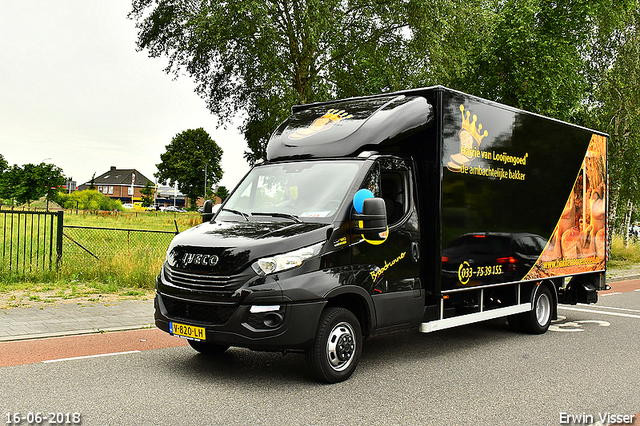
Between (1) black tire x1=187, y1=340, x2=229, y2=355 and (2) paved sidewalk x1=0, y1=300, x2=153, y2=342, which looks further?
(2) paved sidewalk x1=0, y1=300, x2=153, y2=342

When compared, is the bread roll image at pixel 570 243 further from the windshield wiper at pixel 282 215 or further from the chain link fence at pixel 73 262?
the chain link fence at pixel 73 262

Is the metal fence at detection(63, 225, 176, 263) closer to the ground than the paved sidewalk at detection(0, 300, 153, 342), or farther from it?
farther from it

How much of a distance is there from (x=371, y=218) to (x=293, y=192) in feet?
3.40

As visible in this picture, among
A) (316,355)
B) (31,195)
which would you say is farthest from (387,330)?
(31,195)

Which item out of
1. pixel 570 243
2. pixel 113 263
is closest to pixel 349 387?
pixel 570 243

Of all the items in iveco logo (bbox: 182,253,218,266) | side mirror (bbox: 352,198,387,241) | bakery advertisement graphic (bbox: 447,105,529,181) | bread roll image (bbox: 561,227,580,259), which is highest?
bakery advertisement graphic (bbox: 447,105,529,181)

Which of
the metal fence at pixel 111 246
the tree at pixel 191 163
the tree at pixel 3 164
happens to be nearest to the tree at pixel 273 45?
the metal fence at pixel 111 246

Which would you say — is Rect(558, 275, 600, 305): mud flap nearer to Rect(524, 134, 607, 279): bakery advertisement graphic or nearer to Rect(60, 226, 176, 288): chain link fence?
Rect(524, 134, 607, 279): bakery advertisement graphic

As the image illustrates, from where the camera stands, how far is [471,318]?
7.31 m

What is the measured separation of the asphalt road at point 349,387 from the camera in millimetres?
4715

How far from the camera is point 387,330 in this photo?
620cm

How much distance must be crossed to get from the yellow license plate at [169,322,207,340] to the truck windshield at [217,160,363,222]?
1305 millimetres

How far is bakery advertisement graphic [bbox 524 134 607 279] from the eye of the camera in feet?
28.9

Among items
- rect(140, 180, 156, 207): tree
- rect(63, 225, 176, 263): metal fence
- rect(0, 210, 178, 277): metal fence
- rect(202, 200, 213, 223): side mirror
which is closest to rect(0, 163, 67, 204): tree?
rect(63, 225, 176, 263): metal fence
